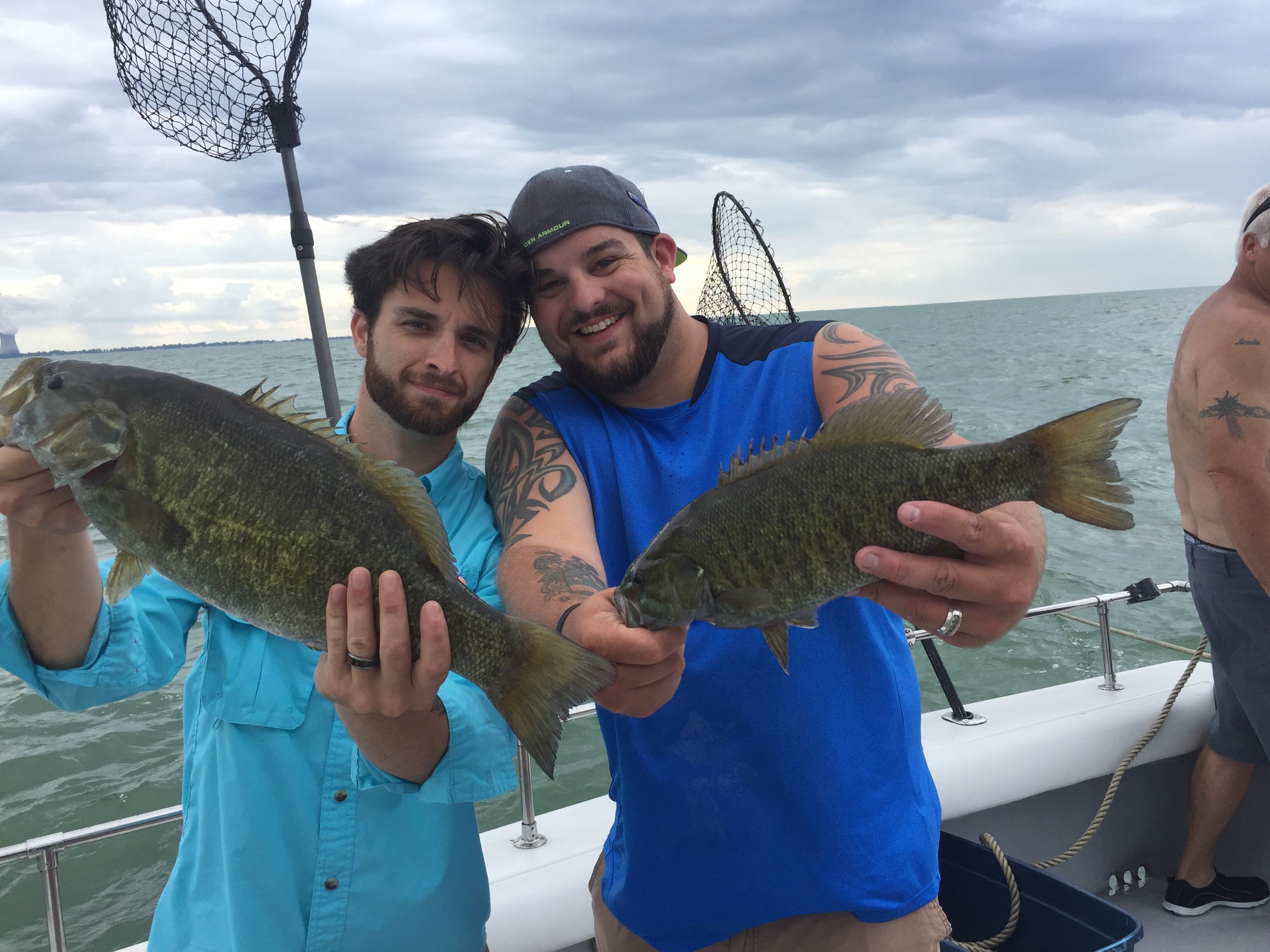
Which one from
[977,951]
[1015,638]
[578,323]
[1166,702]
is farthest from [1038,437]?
[1015,638]

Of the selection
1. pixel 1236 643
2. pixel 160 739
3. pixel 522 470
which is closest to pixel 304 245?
pixel 522 470

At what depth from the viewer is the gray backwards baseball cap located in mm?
2623

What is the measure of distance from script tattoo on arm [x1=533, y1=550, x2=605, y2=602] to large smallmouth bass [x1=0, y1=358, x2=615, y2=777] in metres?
0.22

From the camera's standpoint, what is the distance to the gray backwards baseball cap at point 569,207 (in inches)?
103

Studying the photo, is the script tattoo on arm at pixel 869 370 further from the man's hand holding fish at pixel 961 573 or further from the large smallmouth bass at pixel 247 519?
the large smallmouth bass at pixel 247 519

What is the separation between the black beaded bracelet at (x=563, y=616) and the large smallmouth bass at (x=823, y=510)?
12 cm

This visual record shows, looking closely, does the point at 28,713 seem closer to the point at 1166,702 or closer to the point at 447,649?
the point at 447,649

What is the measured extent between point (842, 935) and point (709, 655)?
876 millimetres

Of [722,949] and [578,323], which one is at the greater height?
[578,323]

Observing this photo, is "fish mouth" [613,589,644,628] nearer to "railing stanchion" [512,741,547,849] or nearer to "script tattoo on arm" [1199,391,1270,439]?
"railing stanchion" [512,741,547,849]

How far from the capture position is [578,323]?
2613 mm

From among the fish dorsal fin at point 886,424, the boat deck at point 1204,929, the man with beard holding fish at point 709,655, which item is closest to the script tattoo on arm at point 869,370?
the man with beard holding fish at point 709,655

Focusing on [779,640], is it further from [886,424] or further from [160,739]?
[160,739]

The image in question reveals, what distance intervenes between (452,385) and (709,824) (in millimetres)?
1477
